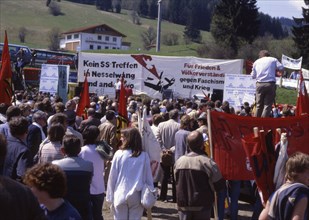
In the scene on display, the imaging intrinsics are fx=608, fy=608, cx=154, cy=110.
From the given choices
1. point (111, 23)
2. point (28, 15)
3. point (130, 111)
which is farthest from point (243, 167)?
point (111, 23)

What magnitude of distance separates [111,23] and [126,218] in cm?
12526

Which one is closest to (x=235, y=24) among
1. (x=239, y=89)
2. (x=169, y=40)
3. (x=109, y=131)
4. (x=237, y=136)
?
(x=169, y=40)

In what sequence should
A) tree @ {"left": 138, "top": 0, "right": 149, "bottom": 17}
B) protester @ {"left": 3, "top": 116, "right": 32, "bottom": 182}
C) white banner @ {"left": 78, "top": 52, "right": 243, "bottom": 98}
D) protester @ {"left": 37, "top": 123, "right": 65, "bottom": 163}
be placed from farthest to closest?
tree @ {"left": 138, "top": 0, "right": 149, "bottom": 17}
white banner @ {"left": 78, "top": 52, "right": 243, "bottom": 98}
protester @ {"left": 37, "top": 123, "right": 65, "bottom": 163}
protester @ {"left": 3, "top": 116, "right": 32, "bottom": 182}

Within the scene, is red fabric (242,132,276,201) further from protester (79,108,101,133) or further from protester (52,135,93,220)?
protester (79,108,101,133)

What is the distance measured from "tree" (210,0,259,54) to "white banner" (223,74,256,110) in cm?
4941

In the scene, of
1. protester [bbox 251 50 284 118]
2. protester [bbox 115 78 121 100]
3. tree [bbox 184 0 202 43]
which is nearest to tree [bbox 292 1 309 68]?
protester [bbox 115 78 121 100]

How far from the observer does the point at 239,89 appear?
20094 mm

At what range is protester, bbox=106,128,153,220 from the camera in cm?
684

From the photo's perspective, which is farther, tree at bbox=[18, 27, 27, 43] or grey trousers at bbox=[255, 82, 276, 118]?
tree at bbox=[18, 27, 27, 43]

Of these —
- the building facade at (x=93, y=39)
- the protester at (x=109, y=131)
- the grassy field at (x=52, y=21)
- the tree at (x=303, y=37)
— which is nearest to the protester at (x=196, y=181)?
the protester at (x=109, y=131)

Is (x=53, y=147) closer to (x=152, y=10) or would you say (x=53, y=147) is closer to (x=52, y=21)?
(x=52, y=21)

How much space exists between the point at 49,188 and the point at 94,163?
10.3 ft

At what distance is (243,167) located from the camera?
26.2 feet

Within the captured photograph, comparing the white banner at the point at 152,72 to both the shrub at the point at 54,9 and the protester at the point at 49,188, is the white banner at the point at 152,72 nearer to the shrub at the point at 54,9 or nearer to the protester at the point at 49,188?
the protester at the point at 49,188
